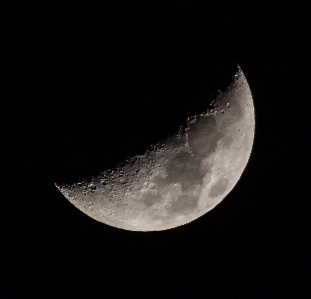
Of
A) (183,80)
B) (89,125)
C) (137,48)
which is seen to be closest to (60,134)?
(89,125)

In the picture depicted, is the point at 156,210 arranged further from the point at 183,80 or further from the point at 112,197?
the point at 183,80

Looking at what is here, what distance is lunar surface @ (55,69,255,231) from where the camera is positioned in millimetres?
2785

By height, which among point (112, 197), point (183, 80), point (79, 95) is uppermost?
point (79, 95)

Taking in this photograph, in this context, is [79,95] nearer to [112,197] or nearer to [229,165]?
[112,197]

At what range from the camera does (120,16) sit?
8.56 feet

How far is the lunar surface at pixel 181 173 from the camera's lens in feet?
9.14

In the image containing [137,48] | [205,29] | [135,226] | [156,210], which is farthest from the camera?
[135,226]

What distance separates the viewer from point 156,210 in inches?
121

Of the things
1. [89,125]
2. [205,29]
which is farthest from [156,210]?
[205,29]

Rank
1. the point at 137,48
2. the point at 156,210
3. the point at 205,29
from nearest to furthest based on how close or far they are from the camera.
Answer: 1. the point at 137,48
2. the point at 205,29
3. the point at 156,210

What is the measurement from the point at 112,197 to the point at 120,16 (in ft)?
5.23

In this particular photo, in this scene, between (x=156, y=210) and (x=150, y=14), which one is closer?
(x=150, y=14)

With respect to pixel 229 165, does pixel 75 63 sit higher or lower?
higher

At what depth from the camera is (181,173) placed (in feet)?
9.30
